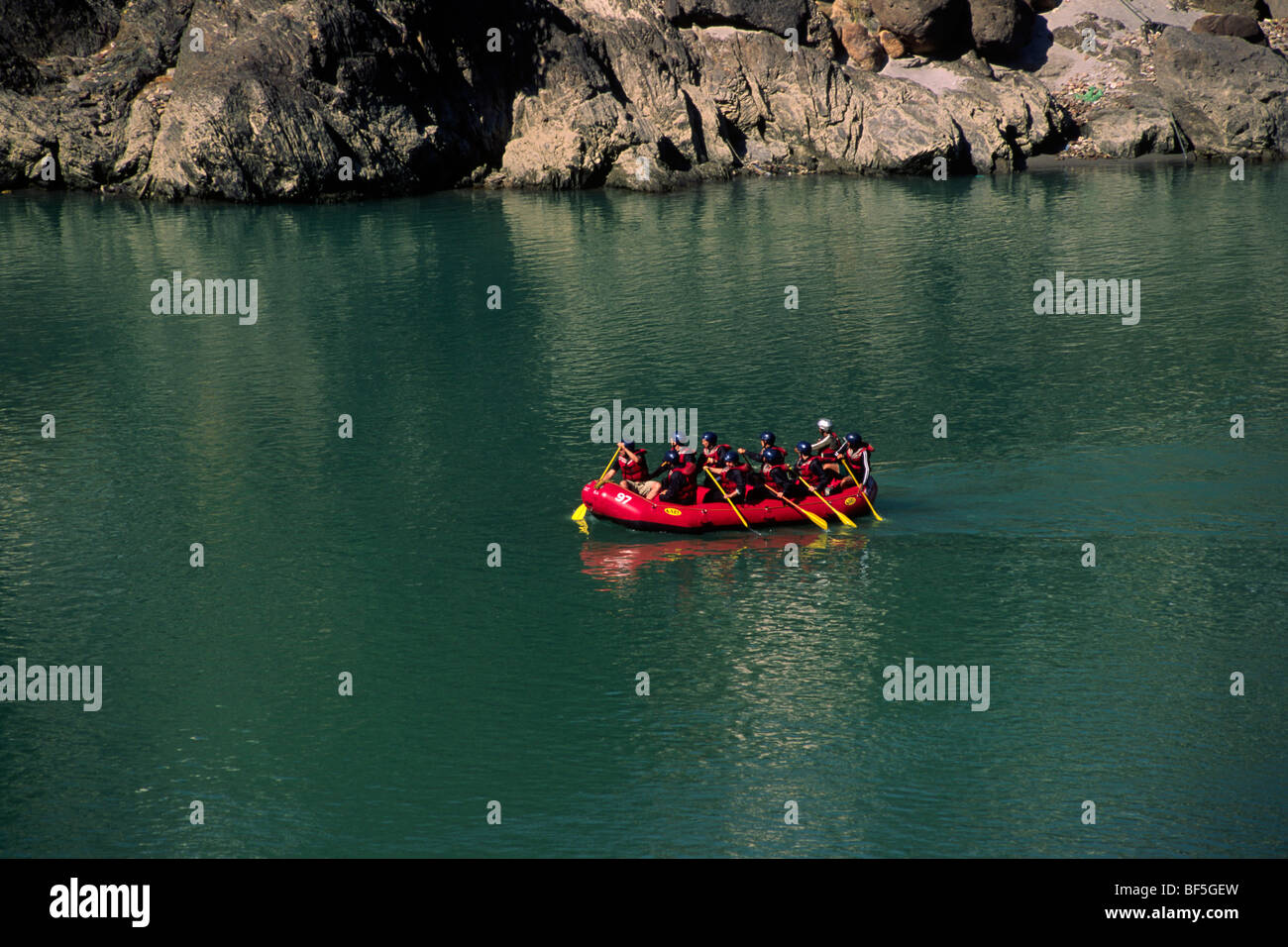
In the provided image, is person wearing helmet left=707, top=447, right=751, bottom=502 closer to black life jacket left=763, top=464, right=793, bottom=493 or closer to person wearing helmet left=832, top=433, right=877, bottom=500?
black life jacket left=763, top=464, right=793, bottom=493

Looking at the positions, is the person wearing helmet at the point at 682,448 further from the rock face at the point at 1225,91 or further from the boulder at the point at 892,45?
the rock face at the point at 1225,91

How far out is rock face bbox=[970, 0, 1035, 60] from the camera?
98.3 m

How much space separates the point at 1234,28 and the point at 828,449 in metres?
87.1

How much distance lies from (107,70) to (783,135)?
1868 inches

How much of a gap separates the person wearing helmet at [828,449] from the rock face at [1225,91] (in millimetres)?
75872

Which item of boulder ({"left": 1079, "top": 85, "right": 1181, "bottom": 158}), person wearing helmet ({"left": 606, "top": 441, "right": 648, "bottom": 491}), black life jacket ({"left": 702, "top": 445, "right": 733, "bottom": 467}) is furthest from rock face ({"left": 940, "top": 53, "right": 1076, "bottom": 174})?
person wearing helmet ({"left": 606, "top": 441, "right": 648, "bottom": 491})

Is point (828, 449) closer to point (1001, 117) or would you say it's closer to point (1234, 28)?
point (1001, 117)

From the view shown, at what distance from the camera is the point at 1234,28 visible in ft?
335
